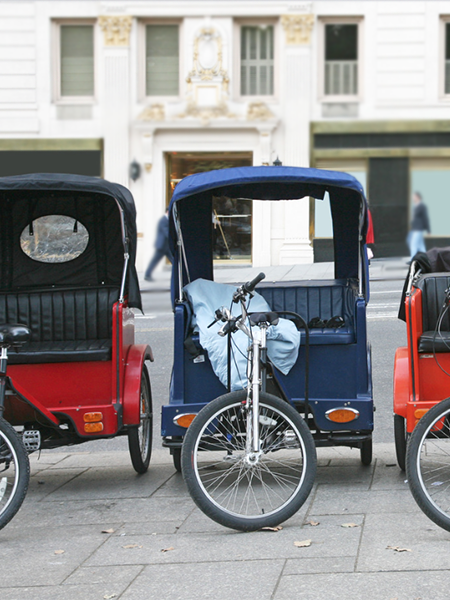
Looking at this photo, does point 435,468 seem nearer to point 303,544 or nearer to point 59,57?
point 303,544

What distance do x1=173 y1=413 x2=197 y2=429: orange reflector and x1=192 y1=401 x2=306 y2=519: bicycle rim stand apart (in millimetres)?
675

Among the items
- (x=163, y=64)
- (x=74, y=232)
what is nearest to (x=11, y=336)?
(x=74, y=232)

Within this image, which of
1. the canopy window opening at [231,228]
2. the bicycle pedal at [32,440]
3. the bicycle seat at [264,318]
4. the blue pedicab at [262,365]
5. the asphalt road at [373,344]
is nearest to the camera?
the blue pedicab at [262,365]

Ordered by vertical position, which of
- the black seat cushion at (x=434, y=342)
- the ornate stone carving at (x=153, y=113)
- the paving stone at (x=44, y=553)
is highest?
the ornate stone carving at (x=153, y=113)

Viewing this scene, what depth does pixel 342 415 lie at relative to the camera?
568cm

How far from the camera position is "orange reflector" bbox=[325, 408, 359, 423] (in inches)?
223

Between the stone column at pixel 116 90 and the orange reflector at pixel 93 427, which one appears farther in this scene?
the stone column at pixel 116 90

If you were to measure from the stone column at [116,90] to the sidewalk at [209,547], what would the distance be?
19.9 meters

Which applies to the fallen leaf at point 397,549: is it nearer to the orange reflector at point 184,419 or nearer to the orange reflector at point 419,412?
the orange reflector at point 419,412

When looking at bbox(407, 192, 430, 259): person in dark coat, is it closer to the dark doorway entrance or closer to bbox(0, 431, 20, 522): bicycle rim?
the dark doorway entrance

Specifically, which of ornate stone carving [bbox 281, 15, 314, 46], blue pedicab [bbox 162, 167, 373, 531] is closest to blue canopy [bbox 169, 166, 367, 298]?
blue pedicab [bbox 162, 167, 373, 531]

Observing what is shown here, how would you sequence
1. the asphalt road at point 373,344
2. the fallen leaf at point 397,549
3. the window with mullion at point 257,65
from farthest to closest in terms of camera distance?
the window with mullion at point 257,65
the asphalt road at point 373,344
the fallen leaf at point 397,549

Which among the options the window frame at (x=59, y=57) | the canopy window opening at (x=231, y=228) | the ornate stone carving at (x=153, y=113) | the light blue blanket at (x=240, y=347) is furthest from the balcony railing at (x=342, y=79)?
the light blue blanket at (x=240, y=347)

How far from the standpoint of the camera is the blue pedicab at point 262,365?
189 inches
